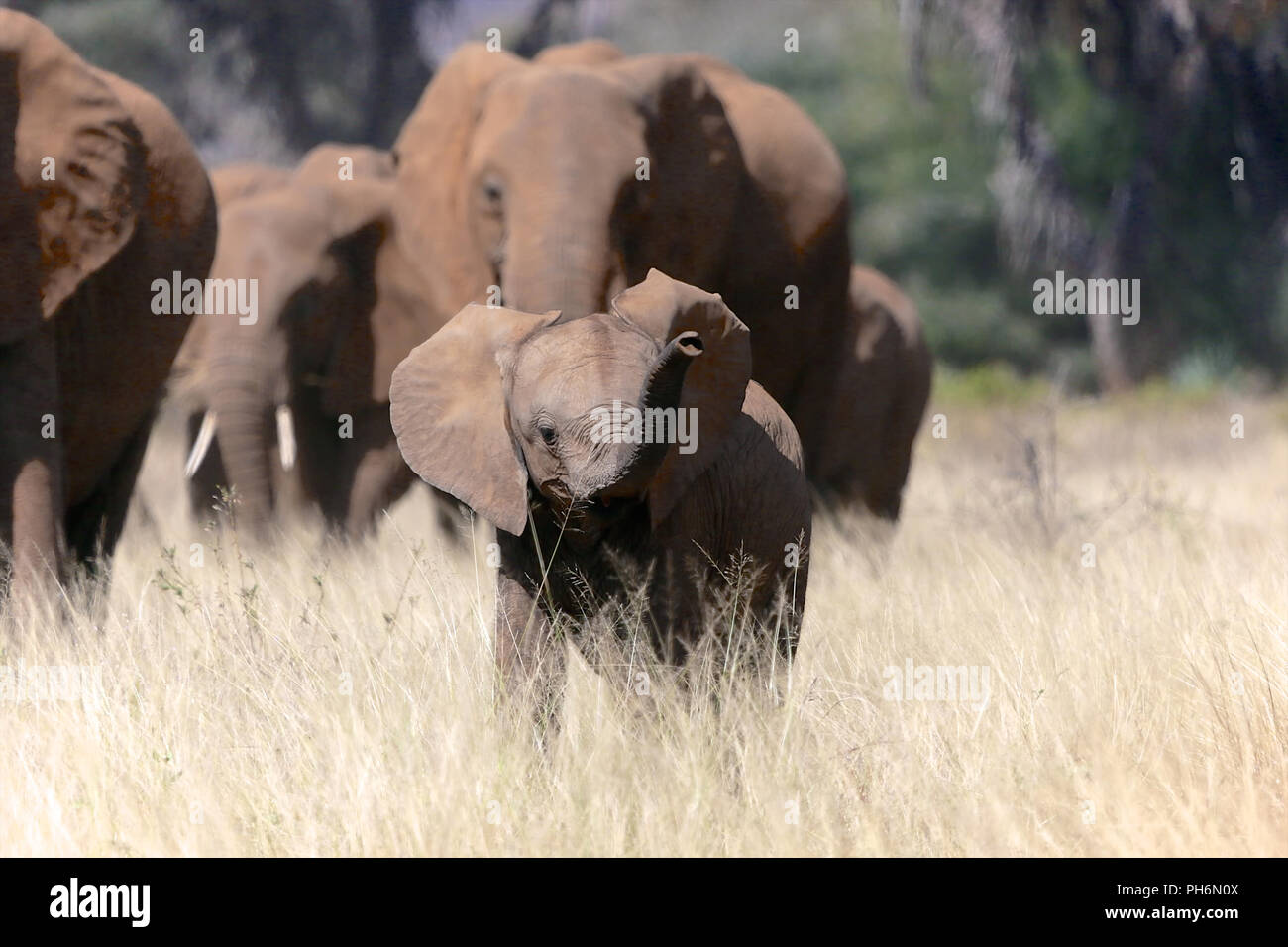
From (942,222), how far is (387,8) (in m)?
12.8

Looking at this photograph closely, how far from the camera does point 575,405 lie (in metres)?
4.60

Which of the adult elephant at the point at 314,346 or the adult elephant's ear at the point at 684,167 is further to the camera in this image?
the adult elephant at the point at 314,346

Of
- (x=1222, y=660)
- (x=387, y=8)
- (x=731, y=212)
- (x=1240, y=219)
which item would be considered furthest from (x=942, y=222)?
(x=1222, y=660)

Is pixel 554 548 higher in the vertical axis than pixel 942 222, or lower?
lower

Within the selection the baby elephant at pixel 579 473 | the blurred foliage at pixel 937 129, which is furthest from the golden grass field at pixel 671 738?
the blurred foliage at pixel 937 129

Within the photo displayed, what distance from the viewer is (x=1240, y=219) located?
2598cm

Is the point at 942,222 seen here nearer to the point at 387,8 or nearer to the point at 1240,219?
the point at 1240,219

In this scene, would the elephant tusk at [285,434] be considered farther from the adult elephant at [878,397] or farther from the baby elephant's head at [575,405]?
the baby elephant's head at [575,405]

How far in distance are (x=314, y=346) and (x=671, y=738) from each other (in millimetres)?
5652

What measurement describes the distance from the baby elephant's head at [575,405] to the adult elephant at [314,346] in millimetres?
4625

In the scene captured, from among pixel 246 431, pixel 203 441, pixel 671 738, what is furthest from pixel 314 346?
pixel 671 738

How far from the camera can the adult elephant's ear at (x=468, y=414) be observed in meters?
4.96

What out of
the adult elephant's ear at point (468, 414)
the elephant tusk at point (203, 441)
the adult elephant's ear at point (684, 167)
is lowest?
the elephant tusk at point (203, 441)

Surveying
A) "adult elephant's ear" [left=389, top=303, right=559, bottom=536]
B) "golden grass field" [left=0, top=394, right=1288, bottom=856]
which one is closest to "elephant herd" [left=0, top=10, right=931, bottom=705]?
"adult elephant's ear" [left=389, top=303, right=559, bottom=536]
